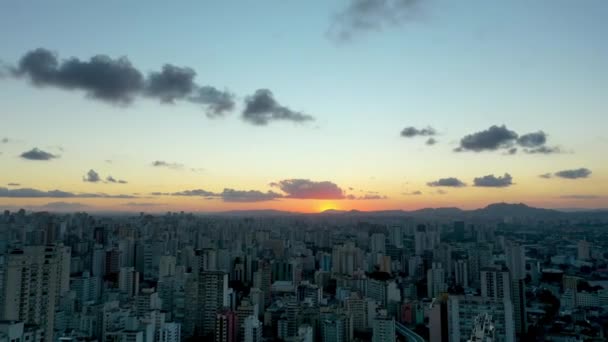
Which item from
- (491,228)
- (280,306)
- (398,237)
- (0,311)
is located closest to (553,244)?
(491,228)

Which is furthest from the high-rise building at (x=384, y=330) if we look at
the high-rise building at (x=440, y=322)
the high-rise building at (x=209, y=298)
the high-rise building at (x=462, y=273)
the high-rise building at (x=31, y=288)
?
the high-rise building at (x=462, y=273)

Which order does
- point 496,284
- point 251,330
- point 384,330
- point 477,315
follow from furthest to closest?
point 496,284, point 384,330, point 251,330, point 477,315

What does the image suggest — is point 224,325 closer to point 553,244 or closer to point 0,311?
point 0,311

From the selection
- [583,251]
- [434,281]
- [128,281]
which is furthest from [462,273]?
[128,281]

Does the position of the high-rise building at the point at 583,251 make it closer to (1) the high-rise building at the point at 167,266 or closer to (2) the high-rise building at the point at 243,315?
(1) the high-rise building at the point at 167,266

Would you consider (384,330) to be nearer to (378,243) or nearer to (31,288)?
(31,288)

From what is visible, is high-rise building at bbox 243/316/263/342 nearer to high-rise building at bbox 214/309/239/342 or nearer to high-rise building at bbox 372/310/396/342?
high-rise building at bbox 214/309/239/342

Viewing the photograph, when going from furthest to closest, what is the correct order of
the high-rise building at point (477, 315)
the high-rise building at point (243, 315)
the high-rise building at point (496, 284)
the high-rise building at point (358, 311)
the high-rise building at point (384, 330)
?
the high-rise building at point (358, 311) < the high-rise building at point (496, 284) < the high-rise building at point (243, 315) < the high-rise building at point (384, 330) < the high-rise building at point (477, 315)

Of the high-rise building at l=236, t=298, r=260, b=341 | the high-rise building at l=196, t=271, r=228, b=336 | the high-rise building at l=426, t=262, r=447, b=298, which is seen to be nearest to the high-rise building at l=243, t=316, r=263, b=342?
the high-rise building at l=236, t=298, r=260, b=341

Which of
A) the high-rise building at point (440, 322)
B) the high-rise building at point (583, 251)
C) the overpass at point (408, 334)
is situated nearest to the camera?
the high-rise building at point (440, 322)
